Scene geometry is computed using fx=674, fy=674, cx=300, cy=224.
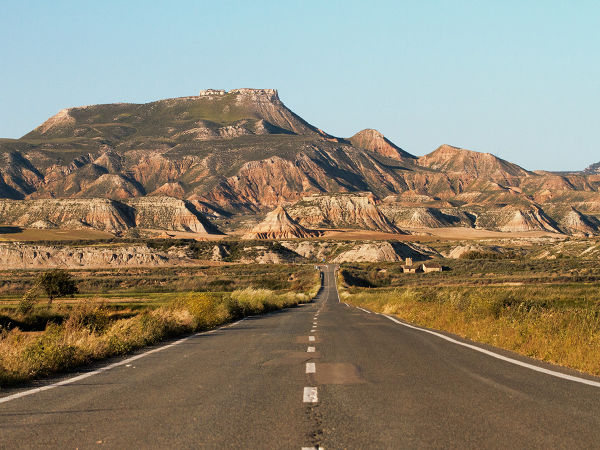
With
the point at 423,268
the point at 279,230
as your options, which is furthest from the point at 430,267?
→ the point at 279,230

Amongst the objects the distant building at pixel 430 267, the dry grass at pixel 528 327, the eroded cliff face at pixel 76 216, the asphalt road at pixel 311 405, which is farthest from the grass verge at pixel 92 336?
the eroded cliff face at pixel 76 216

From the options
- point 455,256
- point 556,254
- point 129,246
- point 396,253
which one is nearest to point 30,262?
point 129,246

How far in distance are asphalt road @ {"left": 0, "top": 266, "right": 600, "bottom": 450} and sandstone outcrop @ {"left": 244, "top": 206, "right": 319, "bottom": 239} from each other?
17196 centimetres

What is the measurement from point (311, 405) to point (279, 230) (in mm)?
179214

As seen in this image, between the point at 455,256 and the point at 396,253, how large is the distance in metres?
14.3

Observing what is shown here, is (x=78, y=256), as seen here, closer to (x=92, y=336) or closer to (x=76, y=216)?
(x=76, y=216)

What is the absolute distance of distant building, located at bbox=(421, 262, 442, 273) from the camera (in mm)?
109881

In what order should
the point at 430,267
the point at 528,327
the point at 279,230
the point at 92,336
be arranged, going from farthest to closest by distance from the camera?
the point at 279,230
the point at 430,267
the point at 528,327
the point at 92,336

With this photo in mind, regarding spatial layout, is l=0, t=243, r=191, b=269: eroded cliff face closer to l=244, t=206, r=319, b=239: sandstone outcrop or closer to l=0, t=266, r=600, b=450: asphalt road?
l=244, t=206, r=319, b=239: sandstone outcrop

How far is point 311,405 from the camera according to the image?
8.51m

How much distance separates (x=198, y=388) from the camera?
9.95m

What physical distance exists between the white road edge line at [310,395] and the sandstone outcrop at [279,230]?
174309mm

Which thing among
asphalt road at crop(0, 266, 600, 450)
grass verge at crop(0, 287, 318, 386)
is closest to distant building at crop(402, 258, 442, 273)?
grass verge at crop(0, 287, 318, 386)

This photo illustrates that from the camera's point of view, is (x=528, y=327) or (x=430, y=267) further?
(x=430, y=267)
